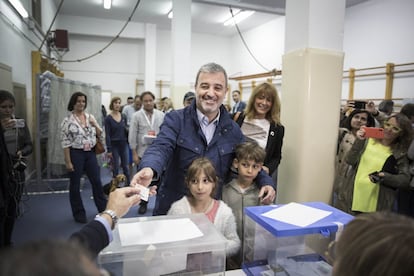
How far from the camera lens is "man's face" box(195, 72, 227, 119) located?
159cm

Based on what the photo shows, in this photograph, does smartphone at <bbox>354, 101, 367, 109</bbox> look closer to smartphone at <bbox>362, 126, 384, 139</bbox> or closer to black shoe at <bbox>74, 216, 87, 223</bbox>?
smartphone at <bbox>362, 126, 384, 139</bbox>

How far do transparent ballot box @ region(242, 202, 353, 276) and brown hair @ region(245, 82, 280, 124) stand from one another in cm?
123

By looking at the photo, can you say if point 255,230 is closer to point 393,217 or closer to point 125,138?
point 393,217

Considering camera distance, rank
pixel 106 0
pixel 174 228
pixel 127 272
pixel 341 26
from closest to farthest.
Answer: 1. pixel 127 272
2. pixel 174 228
3. pixel 341 26
4. pixel 106 0

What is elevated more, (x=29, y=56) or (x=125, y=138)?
(x=29, y=56)

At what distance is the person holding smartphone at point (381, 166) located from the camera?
2.30 metres

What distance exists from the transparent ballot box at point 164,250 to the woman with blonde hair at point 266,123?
54.1 inches

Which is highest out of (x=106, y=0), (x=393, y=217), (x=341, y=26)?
(x=106, y=0)

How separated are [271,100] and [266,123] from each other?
0.61 ft

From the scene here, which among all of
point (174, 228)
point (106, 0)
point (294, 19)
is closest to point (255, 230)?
point (174, 228)

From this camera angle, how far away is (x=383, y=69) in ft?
18.8

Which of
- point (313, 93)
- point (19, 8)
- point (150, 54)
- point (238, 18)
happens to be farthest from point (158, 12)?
point (313, 93)

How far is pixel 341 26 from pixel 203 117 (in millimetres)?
1490

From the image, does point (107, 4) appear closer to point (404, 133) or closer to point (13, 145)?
point (13, 145)
